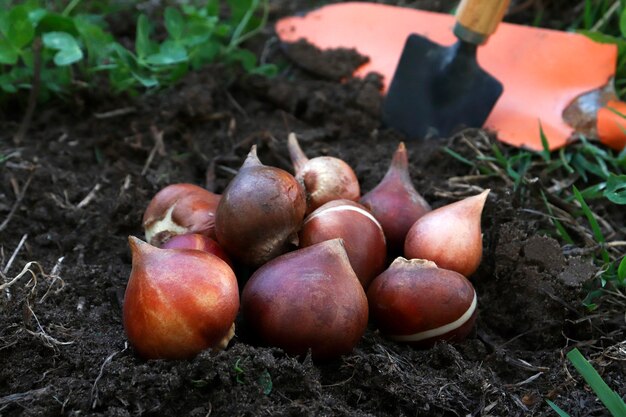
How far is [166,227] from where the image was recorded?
1.49 metres

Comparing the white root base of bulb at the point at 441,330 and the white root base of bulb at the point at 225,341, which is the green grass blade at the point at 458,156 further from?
the white root base of bulb at the point at 225,341

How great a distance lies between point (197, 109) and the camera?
83.7 inches

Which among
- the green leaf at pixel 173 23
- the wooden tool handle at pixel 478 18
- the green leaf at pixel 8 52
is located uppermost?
the wooden tool handle at pixel 478 18

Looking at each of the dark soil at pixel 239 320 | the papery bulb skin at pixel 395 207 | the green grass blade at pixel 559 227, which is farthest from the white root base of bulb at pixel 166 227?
the green grass blade at pixel 559 227

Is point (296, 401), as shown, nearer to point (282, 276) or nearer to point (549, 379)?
point (282, 276)

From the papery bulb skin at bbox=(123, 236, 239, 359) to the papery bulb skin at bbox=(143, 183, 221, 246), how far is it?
0.26 m

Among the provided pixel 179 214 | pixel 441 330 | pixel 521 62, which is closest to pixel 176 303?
pixel 179 214

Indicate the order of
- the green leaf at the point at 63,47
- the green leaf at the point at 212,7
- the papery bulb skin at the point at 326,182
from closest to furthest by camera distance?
the papery bulb skin at the point at 326,182 → the green leaf at the point at 63,47 → the green leaf at the point at 212,7

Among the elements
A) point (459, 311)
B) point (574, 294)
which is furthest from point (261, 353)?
point (574, 294)

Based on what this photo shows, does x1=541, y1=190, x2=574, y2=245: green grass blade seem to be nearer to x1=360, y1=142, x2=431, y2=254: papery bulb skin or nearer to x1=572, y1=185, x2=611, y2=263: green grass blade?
x1=572, y1=185, x2=611, y2=263: green grass blade

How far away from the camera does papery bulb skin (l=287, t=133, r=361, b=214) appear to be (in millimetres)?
1529

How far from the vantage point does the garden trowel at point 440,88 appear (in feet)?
7.02

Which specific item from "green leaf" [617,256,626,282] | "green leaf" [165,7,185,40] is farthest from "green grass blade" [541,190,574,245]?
"green leaf" [165,7,185,40]

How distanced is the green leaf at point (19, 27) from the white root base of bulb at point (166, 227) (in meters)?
0.77
